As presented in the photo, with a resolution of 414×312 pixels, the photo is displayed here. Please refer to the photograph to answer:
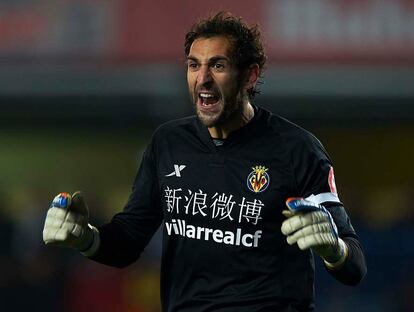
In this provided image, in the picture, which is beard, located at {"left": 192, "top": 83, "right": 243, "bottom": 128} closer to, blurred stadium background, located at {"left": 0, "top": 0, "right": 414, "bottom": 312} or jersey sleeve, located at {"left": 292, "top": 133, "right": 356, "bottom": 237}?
jersey sleeve, located at {"left": 292, "top": 133, "right": 356, "bottom": 237}

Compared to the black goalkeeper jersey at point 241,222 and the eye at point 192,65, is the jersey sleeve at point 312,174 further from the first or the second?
the eye at point 192,65

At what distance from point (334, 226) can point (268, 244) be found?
407 millimetres

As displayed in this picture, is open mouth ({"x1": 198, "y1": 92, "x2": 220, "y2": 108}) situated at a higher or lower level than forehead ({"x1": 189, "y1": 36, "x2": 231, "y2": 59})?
lower

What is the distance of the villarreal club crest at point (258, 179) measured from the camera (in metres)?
5.22

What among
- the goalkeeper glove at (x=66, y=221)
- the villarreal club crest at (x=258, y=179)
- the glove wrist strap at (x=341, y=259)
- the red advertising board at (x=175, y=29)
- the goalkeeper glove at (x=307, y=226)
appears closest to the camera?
the goalkeeper glove at (x=307, y=226)

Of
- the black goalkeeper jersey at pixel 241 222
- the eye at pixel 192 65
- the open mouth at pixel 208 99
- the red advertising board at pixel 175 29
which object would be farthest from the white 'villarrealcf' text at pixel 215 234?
the red advertising board at pixel 175 29

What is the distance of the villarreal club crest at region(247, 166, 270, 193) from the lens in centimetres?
522

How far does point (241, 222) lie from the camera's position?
204 inches

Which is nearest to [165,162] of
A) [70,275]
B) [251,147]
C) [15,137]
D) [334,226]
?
[251,147]

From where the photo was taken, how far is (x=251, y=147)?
210 inches

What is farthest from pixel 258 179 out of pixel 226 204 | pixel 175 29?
pixel 175 29

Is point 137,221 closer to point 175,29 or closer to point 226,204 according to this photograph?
point 226,204

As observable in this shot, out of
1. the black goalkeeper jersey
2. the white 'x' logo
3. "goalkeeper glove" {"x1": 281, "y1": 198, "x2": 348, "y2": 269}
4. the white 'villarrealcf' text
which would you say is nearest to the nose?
the black goalkeeper jersey

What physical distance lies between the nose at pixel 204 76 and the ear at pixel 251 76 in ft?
0.78
